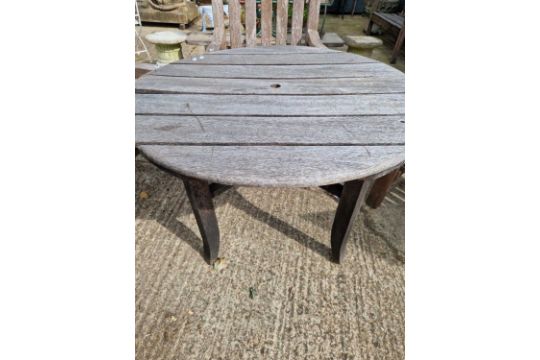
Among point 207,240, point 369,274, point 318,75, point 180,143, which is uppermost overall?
point 318,75

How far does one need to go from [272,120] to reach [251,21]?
5.09 feet

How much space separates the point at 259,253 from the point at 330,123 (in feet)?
3.20

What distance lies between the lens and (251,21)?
7.70ft

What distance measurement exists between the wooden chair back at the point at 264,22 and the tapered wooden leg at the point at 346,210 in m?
1.39

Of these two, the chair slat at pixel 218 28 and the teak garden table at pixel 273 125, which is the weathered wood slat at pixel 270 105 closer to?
the teak garden table at pixel 273 125

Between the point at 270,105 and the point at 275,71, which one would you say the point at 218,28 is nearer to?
the point at 275,71

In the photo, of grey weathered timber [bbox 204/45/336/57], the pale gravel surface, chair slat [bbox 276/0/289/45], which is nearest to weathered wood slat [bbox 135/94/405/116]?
grey weathered timber [bbox 204/45/336/57]

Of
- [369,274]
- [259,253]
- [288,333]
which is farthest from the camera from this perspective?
[259,253]

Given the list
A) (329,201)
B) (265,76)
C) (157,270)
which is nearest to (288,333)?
(157,270)

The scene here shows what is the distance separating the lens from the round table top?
934 mm

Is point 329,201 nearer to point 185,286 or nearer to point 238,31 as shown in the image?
point 185,286

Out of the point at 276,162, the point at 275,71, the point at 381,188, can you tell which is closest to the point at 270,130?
the point at 276,162

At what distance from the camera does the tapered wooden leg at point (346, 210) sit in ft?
4.15

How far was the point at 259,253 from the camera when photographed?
1.81 meters
